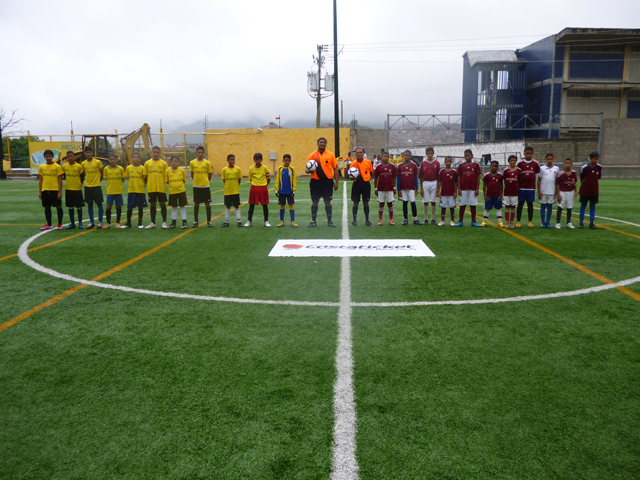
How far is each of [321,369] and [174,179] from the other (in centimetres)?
829

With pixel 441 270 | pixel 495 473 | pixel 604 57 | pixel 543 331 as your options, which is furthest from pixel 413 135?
pixel 495 473

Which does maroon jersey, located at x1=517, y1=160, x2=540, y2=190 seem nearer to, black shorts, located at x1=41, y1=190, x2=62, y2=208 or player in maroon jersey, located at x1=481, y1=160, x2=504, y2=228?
player in maroon jersey, located at x1=481, y1=160, x2=504, y2=228

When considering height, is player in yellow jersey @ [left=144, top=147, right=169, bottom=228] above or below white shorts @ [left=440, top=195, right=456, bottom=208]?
above

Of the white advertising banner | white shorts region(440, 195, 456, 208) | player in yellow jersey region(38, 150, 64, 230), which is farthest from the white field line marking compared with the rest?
player in yellow jersey region(38, 150, 64, 230)

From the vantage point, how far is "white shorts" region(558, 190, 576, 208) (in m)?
10.9

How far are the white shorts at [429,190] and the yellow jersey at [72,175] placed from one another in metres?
7.86

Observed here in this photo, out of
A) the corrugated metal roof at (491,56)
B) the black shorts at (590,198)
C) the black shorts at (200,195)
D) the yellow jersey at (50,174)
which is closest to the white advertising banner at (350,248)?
the black shorts at (200,195)

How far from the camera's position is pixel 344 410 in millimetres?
3119

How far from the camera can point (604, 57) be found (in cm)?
3859

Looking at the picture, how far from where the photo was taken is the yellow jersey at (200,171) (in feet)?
35.6

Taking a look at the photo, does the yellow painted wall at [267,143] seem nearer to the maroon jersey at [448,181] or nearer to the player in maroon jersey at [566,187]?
the maroon jersey at [448,181]

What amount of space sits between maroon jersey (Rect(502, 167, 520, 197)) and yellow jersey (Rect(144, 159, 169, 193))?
7.71 metres

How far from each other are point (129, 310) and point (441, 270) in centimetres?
417

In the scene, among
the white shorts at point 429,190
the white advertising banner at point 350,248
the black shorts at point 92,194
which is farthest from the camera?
the white shorts at point 429,190
